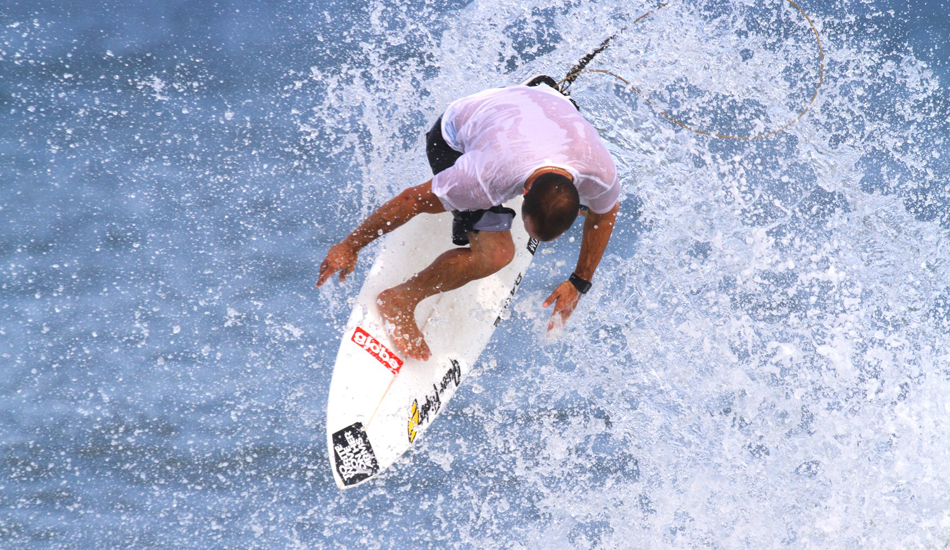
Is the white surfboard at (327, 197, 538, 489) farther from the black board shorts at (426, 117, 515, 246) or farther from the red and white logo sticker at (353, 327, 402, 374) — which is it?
the black board shorts at (426, 117, 515, 246)

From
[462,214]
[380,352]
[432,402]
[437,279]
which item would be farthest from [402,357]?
[462,214]

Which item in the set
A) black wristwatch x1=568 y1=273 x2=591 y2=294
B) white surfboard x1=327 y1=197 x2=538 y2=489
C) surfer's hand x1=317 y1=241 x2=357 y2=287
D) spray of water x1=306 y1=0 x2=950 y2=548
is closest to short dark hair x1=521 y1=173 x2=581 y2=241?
black wristwatch x1=568 y1=273 x2=591 y2=294

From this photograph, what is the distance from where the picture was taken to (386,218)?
242 centimetres

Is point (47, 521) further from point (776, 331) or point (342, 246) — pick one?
point (776, 331)

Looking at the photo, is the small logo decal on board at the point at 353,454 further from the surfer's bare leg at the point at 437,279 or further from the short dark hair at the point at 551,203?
the short dark hair at the point at 551,203

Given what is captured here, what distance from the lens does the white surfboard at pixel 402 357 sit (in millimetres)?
2748

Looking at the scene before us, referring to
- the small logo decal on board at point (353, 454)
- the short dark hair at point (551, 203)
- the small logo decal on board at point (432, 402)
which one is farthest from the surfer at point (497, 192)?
the small logo decal on board at point (353, 454)

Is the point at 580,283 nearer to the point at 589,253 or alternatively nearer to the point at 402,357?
the point at 589,253

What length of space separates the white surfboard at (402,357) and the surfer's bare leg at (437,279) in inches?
2.6

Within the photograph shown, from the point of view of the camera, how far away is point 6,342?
2977mm

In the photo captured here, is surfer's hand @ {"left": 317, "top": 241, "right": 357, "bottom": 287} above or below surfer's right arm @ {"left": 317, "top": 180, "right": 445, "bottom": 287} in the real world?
below

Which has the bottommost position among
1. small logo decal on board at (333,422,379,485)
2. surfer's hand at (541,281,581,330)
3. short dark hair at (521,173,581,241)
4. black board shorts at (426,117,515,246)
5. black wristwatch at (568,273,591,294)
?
small logo decal on board at (333,422,379,485)

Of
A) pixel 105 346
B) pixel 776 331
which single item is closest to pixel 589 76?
pixel 776 331

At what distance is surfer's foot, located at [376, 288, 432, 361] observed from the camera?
9.04ft
